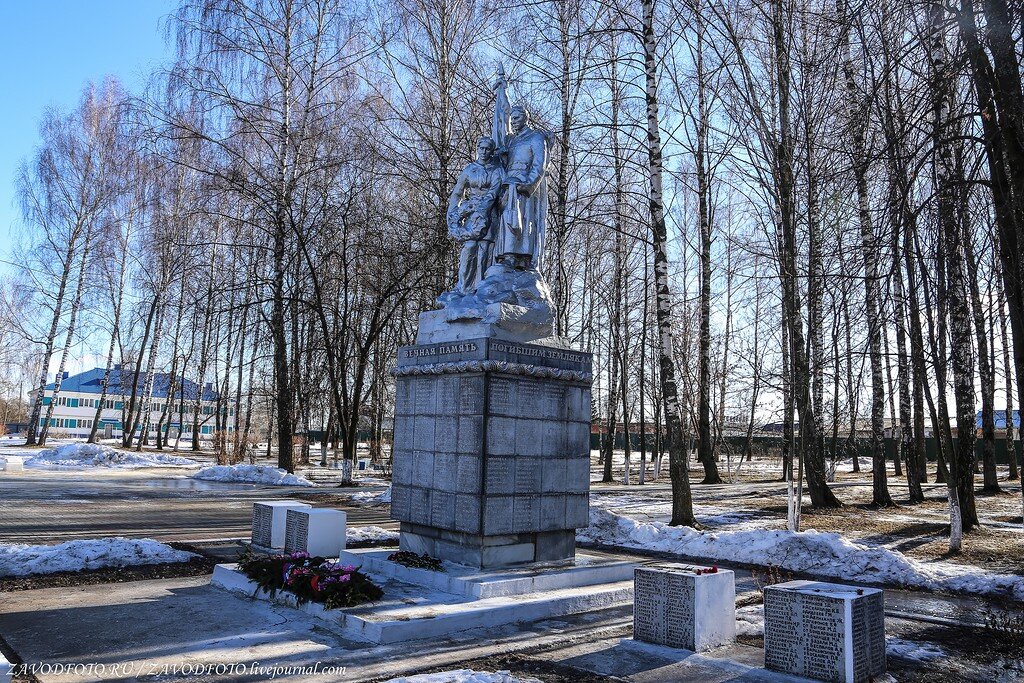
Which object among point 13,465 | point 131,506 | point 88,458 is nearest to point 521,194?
point 131,506

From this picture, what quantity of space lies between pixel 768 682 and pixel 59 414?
76.7 m

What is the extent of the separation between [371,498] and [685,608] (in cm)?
1232

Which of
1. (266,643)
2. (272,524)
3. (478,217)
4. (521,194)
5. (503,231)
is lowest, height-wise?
(266,643)

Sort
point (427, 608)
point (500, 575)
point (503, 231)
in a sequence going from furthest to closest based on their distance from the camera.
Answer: point (503, 231) → point (500, 575) → point (427, 608)

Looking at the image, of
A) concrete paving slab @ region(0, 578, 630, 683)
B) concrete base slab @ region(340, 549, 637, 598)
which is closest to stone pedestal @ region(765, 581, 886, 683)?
concrete paving slab @ region(0, 578, 630, 683)

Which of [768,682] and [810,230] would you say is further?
[810,230]

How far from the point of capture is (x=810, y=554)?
9523mm

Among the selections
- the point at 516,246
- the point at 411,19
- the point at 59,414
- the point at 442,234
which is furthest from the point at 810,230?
the point at 59,414

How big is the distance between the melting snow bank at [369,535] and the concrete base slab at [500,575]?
2183 mm

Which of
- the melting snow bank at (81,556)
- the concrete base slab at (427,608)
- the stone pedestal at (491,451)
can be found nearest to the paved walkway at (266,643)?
the concrete base slab at (427,608)

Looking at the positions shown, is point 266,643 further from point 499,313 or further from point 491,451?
point 499,313

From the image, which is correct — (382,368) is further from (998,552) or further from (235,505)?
(998,552)

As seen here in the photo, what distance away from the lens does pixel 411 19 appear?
18.1 meters

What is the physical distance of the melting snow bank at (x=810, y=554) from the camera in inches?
328
